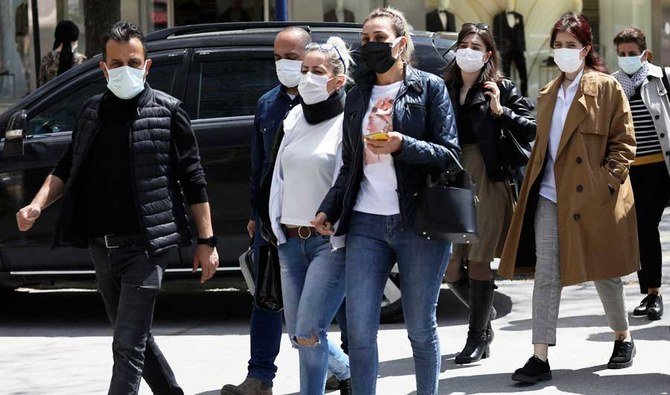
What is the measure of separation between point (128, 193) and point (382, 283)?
1165 millimetres

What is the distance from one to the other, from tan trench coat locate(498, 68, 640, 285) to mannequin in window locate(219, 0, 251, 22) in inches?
460

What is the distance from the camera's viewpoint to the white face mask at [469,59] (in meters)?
7.47

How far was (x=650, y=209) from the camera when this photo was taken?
28.5ft

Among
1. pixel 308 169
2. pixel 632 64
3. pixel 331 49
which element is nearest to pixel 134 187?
pixel 308 169

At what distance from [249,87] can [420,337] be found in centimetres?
352

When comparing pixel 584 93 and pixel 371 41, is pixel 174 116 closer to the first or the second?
pixel 371 41

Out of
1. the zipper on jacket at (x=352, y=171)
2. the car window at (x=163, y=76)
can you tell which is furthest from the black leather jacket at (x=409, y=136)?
the car window at (x=163, y=76)

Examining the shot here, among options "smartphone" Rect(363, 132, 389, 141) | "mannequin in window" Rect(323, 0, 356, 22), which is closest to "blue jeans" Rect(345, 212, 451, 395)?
"smartphone" Rect(363, 132, 389, 141)

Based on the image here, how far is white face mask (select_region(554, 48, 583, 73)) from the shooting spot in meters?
6.93

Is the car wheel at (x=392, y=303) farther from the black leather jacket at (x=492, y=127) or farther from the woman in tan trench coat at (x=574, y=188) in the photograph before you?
the woman in tan trench coat at (x=574, y=188)

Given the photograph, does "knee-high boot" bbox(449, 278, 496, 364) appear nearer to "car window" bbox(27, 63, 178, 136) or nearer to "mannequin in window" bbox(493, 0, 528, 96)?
"car window" bbox(27, 63, 178, 136)

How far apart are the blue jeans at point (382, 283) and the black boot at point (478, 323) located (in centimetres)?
187

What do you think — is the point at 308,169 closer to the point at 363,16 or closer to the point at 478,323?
the point at 478,323

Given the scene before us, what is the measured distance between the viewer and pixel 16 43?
18.7m
